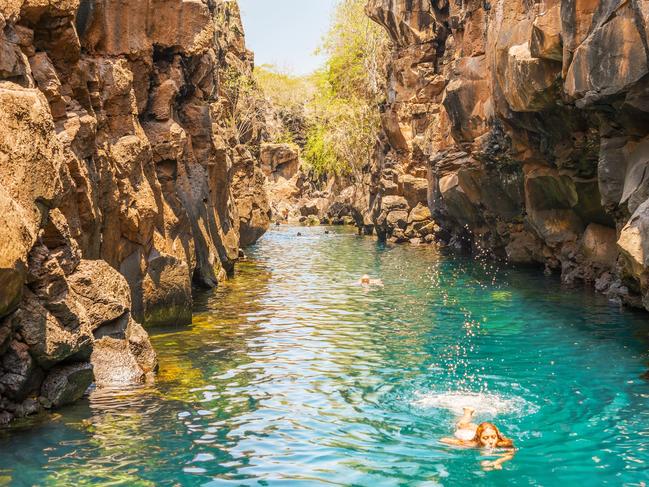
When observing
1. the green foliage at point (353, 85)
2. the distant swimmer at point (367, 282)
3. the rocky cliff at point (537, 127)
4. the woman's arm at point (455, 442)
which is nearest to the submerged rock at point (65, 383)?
the woman's arm at point (455, 442)

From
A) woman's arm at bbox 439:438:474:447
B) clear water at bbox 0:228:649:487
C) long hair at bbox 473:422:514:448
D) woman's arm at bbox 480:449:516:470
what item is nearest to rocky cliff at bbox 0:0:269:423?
clear water at bbox 0:228:649:487

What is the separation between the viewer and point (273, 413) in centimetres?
1322

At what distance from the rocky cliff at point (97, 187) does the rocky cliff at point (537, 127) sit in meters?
10.6

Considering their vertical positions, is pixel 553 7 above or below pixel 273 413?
above

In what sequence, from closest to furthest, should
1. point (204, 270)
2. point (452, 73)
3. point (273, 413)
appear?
point (273, 413) < point (204, 270) < point (452, 73)

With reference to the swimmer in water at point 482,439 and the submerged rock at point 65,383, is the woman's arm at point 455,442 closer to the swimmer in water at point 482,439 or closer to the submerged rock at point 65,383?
the swimmer in water at point 482,439

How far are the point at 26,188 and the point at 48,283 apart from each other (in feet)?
5.12

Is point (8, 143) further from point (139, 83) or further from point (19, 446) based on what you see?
point (139, 83)

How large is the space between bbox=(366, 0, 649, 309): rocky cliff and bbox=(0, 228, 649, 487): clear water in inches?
126

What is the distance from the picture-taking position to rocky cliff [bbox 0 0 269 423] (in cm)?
1167

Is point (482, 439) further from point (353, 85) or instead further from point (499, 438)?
point (353, 85)

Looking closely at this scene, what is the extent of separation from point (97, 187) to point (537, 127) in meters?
16.1

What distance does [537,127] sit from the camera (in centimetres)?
2695


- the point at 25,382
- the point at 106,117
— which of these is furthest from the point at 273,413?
the point at 106,117
